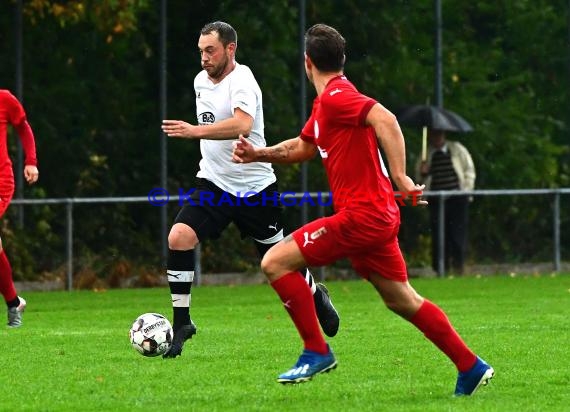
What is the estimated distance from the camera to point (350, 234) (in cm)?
912

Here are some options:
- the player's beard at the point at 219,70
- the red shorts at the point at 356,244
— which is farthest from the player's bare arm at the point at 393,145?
the player's beard at the point at 219,70

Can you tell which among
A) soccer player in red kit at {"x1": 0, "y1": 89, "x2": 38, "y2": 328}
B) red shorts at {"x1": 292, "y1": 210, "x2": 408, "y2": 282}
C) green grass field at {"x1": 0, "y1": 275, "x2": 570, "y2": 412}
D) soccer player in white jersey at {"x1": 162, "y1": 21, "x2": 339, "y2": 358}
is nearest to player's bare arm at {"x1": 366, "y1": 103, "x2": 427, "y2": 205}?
red shorts at {"x1": 292, "y1": 210, "x2": 408, "y2": 282}

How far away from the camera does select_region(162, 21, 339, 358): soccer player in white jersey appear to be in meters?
11.7

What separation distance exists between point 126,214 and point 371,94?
4.31m

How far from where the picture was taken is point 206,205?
468 inches

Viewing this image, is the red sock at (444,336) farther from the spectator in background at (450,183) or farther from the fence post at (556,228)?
the fence post at (556,228)

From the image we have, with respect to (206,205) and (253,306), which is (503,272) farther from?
(206,205)

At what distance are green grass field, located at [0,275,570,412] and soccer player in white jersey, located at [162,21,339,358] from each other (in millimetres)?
395

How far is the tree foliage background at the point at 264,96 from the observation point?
20.7 meters

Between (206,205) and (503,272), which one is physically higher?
(206,205)

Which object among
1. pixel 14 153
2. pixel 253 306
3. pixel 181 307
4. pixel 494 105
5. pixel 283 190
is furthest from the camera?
pixel 494 105

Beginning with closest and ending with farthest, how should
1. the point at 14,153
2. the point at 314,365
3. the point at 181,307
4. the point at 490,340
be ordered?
1. the point at 314,365
2. the point at 181,307
3. the point at 490,340
4. the point at 14,153

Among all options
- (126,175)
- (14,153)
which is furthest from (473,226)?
(14,153)

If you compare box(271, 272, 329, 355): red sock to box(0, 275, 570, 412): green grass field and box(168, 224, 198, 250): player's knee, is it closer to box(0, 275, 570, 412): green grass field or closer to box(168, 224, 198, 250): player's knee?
box(0, 275, 570, 412): green grass field
